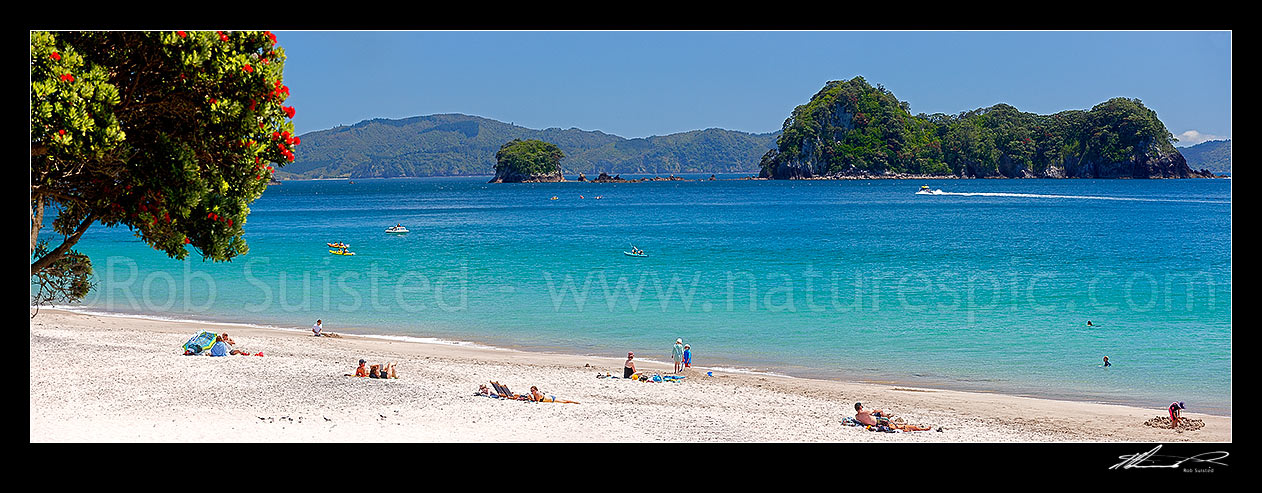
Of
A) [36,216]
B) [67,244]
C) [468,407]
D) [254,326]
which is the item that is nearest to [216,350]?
[468,407]

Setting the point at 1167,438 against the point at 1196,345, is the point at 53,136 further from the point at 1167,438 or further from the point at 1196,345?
the point at 1196,345

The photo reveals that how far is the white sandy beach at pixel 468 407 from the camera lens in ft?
42.0

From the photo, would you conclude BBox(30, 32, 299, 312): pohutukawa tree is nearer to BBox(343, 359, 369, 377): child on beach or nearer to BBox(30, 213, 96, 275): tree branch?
BBox(30, 213, 96, 275): tree branch

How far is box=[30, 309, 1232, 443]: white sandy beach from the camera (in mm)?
12789

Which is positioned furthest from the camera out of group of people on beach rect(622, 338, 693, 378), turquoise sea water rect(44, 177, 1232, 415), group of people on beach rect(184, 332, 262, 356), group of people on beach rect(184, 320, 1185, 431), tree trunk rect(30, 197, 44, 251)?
turquoise sea water rect(44, 177, 1232, 415)
